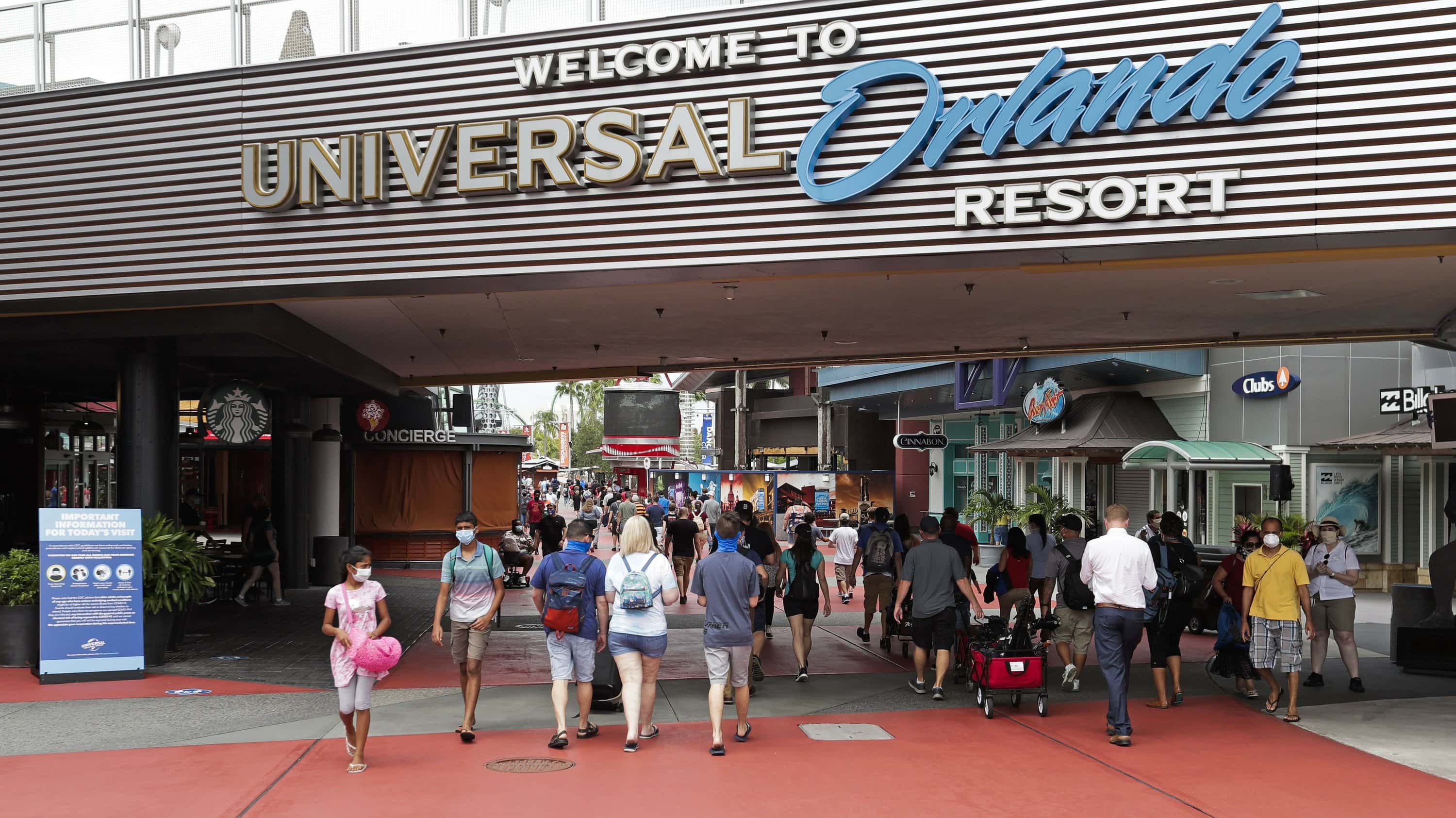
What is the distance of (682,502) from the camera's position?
119 feet

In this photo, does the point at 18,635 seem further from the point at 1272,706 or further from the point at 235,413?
the point at 1272,706

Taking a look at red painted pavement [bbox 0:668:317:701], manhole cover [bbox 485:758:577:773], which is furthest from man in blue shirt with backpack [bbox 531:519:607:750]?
red painted pavement [bbox 0:668:317:701]

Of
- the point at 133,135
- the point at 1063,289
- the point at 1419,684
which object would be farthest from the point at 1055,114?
the point at 133,135

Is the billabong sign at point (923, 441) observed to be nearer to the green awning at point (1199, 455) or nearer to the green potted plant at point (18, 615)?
the green awning at point (1199, 455)

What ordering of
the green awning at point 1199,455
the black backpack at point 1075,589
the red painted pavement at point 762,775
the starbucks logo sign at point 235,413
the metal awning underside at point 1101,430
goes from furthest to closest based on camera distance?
1. the metal awning underside at point 1101,430
2. the green awning at point 1199,455
3. the starbucks logo sign at point 235,413
4. the black backpack at point 1075,589
5. the red painted pavement at point 762,775

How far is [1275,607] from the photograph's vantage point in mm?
10469

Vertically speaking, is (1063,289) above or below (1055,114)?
below

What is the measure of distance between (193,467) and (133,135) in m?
30.8

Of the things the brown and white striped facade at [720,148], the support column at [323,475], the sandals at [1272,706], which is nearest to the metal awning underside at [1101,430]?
the sandals at [1272,706]

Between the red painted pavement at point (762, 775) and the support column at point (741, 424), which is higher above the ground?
the support column at point (741, 424)

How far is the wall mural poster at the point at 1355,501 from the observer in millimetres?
22422

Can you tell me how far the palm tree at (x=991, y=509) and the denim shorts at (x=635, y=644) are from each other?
20437 millimetres

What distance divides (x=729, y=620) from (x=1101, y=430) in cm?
1870

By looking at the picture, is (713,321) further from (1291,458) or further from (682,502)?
(682,502)
